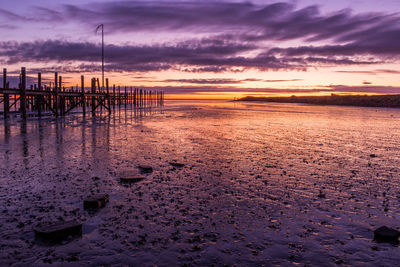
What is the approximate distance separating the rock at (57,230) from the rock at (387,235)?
17.9 feet

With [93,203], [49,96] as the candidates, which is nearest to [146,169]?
[93,203]

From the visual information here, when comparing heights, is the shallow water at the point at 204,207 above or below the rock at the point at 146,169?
below

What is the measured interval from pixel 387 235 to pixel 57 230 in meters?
5.92

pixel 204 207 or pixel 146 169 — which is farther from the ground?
pixel 146 169

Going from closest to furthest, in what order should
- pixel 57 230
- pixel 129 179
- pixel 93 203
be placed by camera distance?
pixel 57 230
pixel 93 203
pixel 129 179

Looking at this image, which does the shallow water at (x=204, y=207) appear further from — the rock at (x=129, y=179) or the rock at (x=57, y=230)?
the rock at (x=129, y=179)

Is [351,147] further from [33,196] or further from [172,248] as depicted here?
[33,196]

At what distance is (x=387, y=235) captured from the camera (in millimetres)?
4867

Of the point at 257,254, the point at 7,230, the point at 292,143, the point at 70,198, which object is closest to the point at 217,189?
the point at 257,254

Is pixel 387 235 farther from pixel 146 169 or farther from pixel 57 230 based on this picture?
pixel 146 169

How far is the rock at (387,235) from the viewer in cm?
486

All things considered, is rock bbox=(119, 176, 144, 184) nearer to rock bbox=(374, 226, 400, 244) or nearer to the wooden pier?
rock bbox=(374, 226, 400, 244)

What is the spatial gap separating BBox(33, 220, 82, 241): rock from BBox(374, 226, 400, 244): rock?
5.45m

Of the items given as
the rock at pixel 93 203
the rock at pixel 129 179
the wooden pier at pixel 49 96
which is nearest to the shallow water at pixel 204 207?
the rock at pixel 93 203
